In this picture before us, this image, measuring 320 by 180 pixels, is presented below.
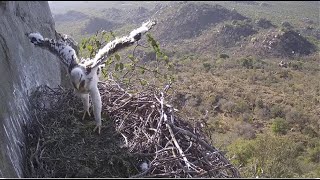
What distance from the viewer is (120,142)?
4684mm

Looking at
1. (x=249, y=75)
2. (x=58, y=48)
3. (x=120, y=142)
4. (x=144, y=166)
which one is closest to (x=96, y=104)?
(x=120, y=142)

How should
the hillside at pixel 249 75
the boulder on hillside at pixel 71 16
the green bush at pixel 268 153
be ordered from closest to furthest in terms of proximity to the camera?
the green bush at pixel 268 153 < the hillside at pixel 249 75 < the boulder on hillside at pixel 71 16

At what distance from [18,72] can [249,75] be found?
24.2 meters

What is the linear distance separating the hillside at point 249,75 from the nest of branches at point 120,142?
23.8 inches

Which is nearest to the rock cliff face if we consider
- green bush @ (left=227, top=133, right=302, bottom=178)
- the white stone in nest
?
the white stone in nest

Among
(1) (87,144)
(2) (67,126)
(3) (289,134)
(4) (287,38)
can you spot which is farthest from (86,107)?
(4) (287,38)

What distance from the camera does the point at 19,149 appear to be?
4.12 metres

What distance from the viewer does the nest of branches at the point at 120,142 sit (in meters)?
4.00

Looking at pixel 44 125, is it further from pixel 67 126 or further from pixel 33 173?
pixel 33 173

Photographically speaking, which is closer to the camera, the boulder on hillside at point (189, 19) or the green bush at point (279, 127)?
the green bush at point (279, 127)

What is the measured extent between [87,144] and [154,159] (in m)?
0.85

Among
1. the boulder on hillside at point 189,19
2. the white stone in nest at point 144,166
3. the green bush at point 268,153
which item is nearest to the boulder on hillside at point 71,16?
the boulder on hillside at point 189,19

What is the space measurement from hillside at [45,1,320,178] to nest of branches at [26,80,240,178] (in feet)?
1.98

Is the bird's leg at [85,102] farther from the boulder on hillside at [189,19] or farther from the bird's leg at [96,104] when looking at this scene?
the boulder on hillside at [189,19]
